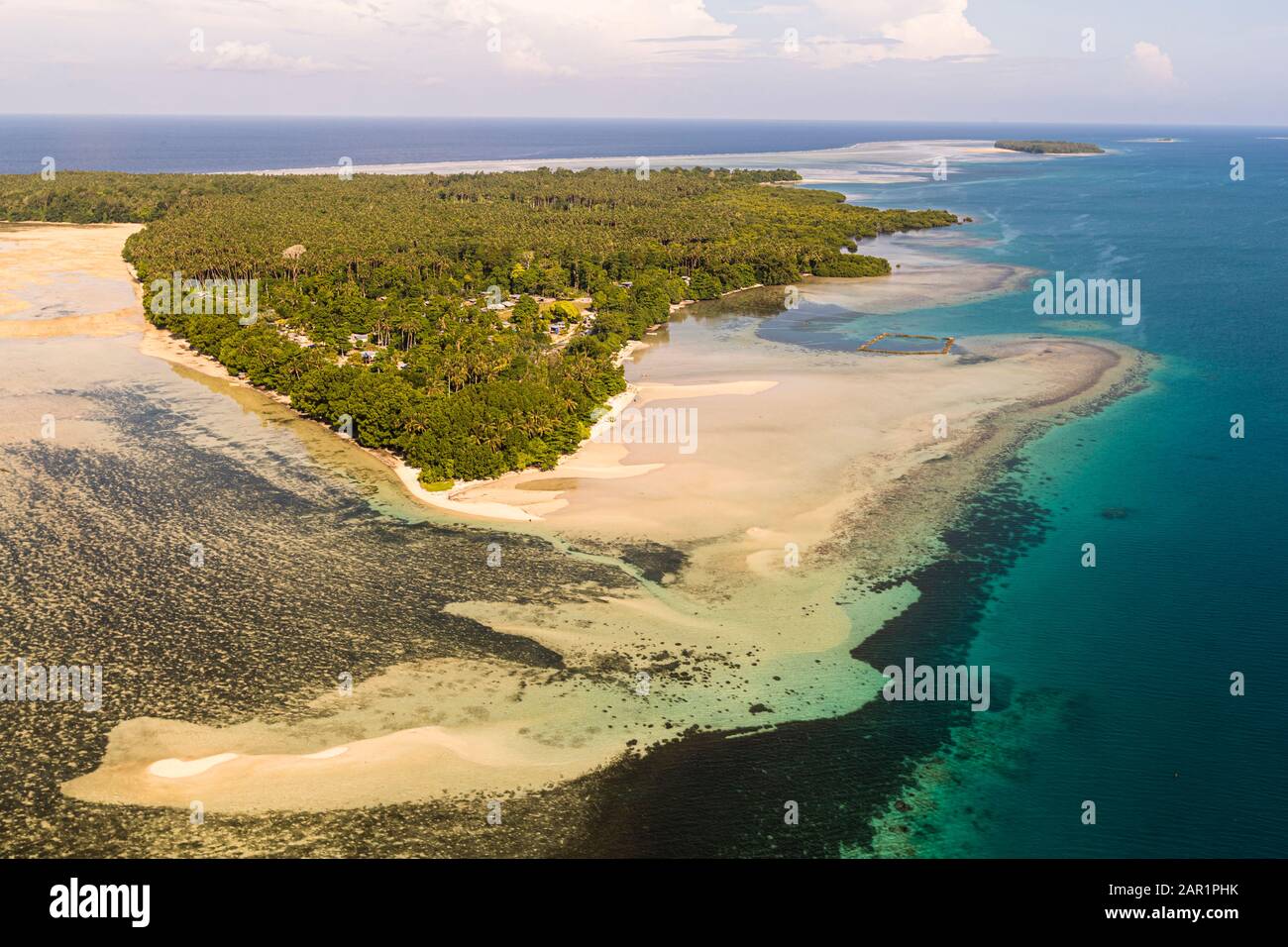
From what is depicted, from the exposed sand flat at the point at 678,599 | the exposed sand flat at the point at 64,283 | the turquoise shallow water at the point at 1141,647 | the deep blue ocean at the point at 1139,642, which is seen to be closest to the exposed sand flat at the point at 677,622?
the exposed sand flat at the point at 678,599

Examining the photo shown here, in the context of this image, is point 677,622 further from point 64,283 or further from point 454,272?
point 64,283

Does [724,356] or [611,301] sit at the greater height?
[611,301]

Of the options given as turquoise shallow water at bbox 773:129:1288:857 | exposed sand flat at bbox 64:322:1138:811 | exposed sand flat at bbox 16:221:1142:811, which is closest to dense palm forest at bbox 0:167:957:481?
exposed sand flat at bbox 16:221:1142:811

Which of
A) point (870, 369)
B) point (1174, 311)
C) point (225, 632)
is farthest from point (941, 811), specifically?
point (1174, 311)

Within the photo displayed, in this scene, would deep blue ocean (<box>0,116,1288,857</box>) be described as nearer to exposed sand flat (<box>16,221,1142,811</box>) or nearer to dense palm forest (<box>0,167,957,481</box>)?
exposed sand flat (<box>16,221,1142,811</box>)

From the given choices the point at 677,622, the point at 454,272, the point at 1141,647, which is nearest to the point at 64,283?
the point at 454,272

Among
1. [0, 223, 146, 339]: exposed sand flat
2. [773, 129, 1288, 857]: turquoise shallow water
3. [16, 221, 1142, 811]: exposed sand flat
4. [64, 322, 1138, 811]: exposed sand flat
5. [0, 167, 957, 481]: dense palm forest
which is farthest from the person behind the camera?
[0, 223, 146, 339]: exposed sand flat
